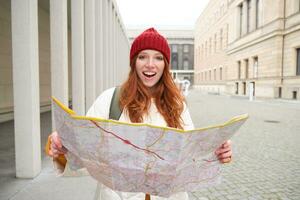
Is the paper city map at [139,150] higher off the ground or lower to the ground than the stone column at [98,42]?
lower

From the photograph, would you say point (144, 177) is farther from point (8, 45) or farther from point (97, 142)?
point (8, 45)

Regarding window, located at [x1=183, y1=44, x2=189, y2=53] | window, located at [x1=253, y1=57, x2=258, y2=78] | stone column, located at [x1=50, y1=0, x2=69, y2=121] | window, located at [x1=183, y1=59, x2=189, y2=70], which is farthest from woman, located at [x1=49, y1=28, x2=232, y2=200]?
window, located at [x1=183, y1=59, x2=189, y2=70]

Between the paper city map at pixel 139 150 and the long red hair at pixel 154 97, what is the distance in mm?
566

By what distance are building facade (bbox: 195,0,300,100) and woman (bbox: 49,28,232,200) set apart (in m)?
23.0

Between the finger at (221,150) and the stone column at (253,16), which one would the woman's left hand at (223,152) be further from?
the stone column at (253,16)

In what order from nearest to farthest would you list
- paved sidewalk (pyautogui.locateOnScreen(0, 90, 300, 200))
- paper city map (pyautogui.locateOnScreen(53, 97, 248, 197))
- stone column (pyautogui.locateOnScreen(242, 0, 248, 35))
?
1. paper city map (pyautogui.locateOnScreen(53, 97, 248, 197))
2. paved sidewalk (pyautogui.locateOnScreen(0, 90, 300, 200))
3. stone column (pyautogui.locateOnScreen(242, 0, 248, 35))

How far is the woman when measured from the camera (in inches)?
73.8

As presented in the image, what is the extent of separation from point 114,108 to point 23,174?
3240 mm

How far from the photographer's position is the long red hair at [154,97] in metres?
1.87

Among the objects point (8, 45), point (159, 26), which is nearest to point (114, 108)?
point (8, 45)

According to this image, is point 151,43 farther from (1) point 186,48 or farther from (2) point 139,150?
(1) point 186,48

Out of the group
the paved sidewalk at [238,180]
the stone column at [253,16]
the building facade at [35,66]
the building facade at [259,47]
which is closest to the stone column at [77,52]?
the building facade at [35,66]

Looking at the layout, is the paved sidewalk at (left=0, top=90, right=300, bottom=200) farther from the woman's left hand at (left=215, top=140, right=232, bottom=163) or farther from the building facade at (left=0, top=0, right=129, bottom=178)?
the woman's left hand at (left=215, top=140, right=232, bottom=163)

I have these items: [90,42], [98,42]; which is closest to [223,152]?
[90,42]
